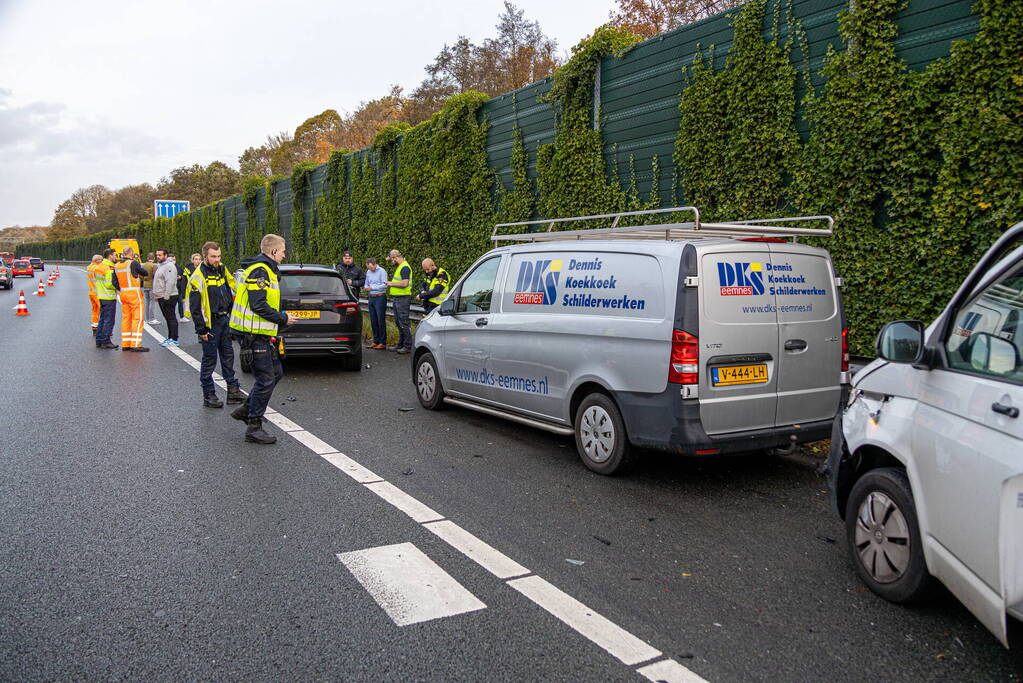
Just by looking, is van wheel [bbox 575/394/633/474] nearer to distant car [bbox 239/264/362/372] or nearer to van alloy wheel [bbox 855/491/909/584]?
van alloy wheel [bbox 855/491/909/584]

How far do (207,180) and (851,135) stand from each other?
89499 mm

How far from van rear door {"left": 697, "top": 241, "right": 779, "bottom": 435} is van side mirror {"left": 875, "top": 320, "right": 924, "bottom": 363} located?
1987 millimetres

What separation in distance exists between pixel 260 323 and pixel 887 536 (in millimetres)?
5360

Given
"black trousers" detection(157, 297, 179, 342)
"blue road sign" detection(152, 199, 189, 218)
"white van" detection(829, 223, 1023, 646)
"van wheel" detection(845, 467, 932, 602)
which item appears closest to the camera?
"white van" detection(829, 223, 1023, 646)

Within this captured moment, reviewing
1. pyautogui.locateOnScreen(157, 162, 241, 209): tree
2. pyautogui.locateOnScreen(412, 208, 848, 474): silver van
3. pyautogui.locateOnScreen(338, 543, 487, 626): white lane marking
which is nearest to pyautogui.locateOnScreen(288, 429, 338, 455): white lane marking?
pyautogui.locateOnScreen(412, 208, 848, 474): silver van

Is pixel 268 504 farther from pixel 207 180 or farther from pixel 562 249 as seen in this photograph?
pixel 207 180

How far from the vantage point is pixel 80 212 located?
12938 centimetres

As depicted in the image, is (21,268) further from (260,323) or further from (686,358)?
(686,358)

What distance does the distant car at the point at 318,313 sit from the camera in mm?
11062

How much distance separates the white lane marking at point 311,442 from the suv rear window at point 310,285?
4.07m

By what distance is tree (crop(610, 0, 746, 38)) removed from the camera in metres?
31.8

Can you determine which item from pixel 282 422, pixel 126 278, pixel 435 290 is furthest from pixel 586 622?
pixel 126 278

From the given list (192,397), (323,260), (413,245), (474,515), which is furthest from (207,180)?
(474,515)

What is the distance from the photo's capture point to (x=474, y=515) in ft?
16.4
